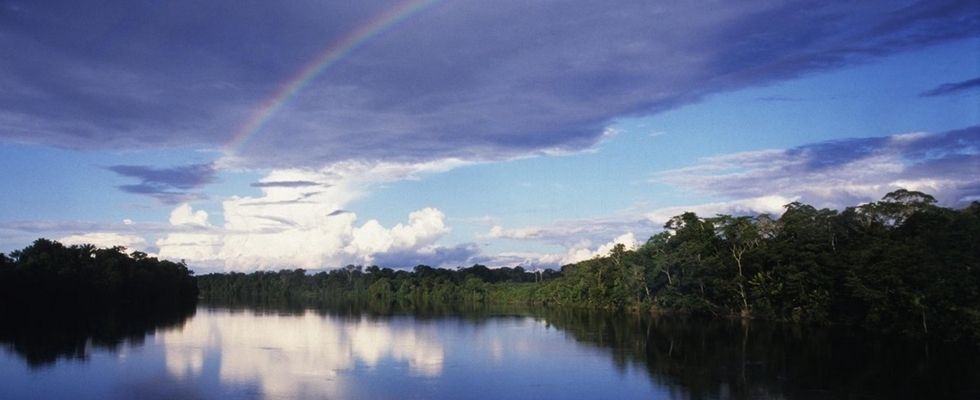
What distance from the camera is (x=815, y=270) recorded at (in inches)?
1788

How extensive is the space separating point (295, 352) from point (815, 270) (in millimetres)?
31282

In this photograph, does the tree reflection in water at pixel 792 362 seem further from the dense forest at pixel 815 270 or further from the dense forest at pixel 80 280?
the dense forest at pixel 80 280

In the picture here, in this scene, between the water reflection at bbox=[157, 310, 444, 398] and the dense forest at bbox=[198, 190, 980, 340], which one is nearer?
the water reflection at bbox=[157, 310, 444, 398]

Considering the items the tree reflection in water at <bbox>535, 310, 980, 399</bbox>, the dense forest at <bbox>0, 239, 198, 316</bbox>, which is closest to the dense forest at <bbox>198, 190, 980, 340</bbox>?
the tree reflection in water at <bbox>535, 310, 980, 399</bbox>

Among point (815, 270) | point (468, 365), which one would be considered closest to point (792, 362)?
point (468, 365)

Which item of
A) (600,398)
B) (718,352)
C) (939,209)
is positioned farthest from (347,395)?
(939,209)

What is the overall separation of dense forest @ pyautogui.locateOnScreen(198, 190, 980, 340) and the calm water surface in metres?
2.69

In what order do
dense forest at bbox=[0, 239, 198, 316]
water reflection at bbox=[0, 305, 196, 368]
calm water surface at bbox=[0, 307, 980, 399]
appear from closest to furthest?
calm water surface at bbox=[0, 307, 980, 399] < water reflection at bbox=[0, 305, 196, 368] < dense forest at bbox=[0, 239, 198, 316]

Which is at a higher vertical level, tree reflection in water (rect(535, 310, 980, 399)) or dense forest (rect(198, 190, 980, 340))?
dense forest (rect(198, 190, 980, 340))

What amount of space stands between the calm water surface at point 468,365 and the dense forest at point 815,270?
2691 millimetres

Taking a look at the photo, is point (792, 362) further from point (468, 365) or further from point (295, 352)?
point (295, 352)

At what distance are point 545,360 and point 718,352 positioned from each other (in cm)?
773

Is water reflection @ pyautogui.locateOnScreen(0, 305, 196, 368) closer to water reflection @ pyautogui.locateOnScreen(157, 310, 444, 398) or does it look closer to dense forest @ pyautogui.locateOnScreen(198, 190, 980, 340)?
water reflection @ pyautogui.locateOnScreen(157, 310, 444, 398)

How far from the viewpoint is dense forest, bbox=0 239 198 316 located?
58.6 m
